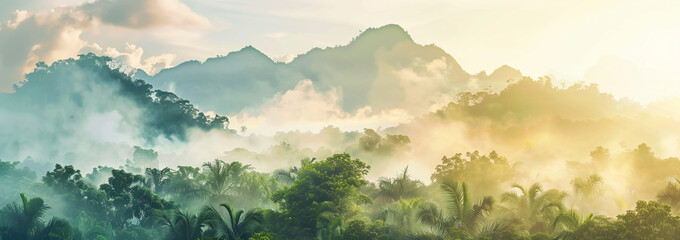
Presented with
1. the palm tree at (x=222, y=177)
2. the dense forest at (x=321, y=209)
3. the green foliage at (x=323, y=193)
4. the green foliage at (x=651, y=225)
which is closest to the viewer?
the green foliage at (x=651, y=225)

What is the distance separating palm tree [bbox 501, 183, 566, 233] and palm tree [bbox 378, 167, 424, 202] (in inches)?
291

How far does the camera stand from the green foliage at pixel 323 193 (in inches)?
1138

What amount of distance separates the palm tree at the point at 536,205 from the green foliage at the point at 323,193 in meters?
9.46

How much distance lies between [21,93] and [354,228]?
358 feet

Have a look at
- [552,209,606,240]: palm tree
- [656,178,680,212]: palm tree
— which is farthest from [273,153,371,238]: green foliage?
[656,178,680,212]: palm tree

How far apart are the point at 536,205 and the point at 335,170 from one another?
12.3m

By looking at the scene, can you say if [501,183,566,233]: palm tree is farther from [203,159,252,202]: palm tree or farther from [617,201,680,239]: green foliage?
[203,159,252,202]: palm tree

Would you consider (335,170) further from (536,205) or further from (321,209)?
(536,205)

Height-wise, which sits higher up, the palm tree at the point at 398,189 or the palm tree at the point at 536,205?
the palm tree at the point at 398,189

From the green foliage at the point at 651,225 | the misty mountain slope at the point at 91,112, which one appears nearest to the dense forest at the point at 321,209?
the green foliage at the point at 651,225

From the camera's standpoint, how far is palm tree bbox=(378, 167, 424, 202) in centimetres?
4080

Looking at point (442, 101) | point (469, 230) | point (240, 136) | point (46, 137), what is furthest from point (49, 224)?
point (442, 101)

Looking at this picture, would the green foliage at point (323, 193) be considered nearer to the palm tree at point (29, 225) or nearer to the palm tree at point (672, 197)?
the palm tree at point (29, 225)

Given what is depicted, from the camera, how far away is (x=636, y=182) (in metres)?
50.8
